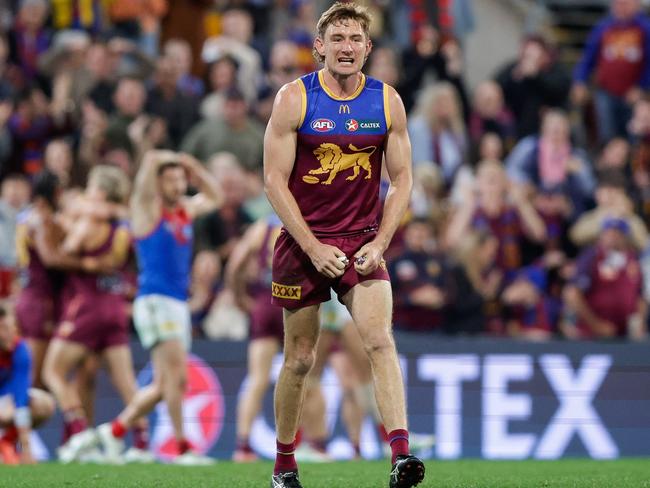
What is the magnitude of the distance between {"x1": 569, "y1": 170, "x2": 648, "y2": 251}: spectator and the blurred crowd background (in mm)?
27

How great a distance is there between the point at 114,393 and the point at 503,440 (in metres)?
3.91

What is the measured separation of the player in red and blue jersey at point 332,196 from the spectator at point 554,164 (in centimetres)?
879

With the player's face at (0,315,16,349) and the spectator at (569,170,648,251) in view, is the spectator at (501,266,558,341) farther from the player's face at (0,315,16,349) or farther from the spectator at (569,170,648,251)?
the player's face at (0,315,16,349)

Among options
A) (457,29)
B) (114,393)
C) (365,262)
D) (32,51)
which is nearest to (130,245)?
(114,393)

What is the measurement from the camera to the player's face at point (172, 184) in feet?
41.0

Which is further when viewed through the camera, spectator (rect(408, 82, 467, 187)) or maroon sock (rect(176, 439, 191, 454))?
spectator (rect(408, 82, 467, 187))

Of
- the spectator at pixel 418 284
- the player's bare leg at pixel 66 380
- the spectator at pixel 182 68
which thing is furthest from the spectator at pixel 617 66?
the player's bare leg at pixel 66 380

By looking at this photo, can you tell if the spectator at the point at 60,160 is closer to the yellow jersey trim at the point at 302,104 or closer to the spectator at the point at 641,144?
the spectator at the point at 641,144

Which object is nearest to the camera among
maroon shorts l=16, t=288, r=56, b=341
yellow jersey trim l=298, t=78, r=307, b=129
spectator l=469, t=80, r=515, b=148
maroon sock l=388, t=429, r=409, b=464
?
maroon sock l=388, t=429, r=409, b=464

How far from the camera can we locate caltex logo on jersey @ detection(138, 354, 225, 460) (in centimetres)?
1429

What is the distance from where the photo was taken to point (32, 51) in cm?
1778

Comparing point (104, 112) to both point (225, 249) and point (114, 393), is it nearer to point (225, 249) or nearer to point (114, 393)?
point (225, 249)

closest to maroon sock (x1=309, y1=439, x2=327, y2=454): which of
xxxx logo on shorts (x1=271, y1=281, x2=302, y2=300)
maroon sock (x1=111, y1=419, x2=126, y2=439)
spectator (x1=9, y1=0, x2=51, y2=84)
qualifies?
maroon sock (x1=111, y1=419, x2=126, y2=439)

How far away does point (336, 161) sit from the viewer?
8.00 meters
